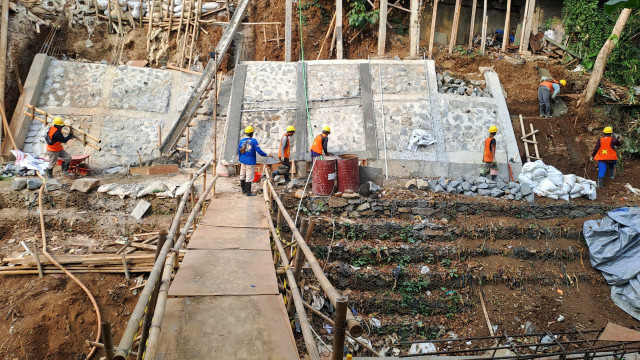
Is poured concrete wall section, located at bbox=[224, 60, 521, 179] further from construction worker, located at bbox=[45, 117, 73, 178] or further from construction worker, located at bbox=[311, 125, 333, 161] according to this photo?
construction worker, located at bbox=[45, 117, 73, 178]

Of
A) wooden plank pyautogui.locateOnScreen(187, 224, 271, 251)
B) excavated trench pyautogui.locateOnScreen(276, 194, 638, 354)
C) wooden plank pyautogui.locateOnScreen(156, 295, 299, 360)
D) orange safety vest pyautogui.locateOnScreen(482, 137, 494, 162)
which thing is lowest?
excavated trench pyautogui.locateOnScreen(276, 194, 638, 354)

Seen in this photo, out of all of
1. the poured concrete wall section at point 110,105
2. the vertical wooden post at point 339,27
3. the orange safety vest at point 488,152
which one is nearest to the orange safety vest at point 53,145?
the poured concrete wall section at point 110,105

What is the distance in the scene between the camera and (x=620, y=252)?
7734mm

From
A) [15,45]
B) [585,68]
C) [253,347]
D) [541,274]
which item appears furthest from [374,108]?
[15,45]

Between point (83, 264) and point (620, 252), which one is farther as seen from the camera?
point (620, 252)

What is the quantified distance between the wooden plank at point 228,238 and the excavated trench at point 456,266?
5.94 ft

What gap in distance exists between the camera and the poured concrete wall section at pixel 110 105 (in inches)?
448

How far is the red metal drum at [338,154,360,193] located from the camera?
883 centimetres

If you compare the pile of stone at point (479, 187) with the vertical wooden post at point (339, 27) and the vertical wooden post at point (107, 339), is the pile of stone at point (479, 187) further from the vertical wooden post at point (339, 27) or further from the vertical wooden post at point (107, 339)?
the vertical wooden post at point (107, 339)

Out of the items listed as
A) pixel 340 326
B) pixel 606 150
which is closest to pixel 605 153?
pixel 606 150

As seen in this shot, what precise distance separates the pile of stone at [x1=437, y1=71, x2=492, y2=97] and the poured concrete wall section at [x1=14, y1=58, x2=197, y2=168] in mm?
8092

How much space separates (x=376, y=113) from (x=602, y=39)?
335 inches

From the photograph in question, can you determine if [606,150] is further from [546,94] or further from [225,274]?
[225,274]

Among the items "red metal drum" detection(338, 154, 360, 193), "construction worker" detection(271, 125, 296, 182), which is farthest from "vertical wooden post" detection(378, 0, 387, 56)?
"red metal drum" detection(338, 154, 360, 193)
